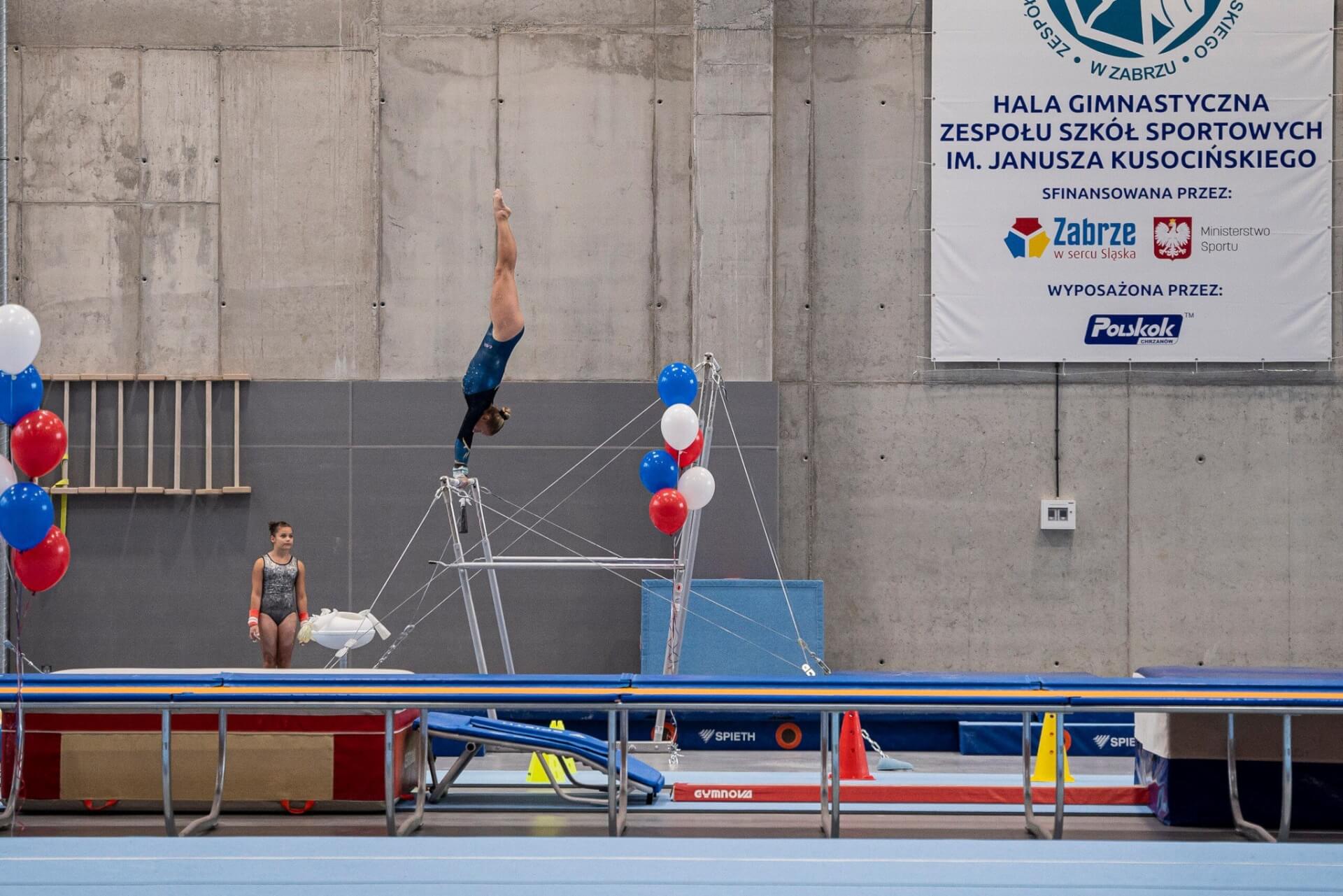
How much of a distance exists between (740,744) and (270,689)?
3863mm

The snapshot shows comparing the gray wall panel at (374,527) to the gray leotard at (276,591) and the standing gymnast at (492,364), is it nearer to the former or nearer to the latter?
the gray leotard at (276,591)

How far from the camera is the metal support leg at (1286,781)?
452cm

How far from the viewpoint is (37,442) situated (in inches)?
219

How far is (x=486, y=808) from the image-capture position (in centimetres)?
528

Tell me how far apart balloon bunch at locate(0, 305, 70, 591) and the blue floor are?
151cm

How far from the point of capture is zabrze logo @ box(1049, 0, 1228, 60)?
9305mm

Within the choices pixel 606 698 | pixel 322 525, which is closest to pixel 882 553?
pixel 322 525

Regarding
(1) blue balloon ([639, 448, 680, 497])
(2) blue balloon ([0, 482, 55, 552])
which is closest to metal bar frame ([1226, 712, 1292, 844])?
(1) blue balloon ([639, 448, 680, 497])

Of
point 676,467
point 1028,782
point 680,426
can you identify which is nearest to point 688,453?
point 676,467

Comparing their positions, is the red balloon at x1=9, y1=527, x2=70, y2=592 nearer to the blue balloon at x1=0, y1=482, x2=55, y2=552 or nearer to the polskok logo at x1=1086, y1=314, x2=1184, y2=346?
the blue balloon at x1=0, y1=482, x2=55, y2=552

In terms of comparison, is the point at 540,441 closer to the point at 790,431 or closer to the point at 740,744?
the point at 790,431

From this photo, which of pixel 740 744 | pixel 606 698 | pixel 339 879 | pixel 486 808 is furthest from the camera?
pixel 740 744

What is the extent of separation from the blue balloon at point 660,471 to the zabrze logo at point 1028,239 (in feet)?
12.0

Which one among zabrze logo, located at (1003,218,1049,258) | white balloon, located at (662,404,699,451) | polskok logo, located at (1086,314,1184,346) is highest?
zabrze logo, located at (1003,218,1049,258)
